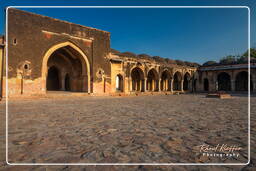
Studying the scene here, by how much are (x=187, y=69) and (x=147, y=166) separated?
98.2 ft

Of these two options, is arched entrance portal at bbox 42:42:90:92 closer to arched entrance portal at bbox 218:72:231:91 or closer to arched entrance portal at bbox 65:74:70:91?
arched entrance portal at bbox 65:74:70:91

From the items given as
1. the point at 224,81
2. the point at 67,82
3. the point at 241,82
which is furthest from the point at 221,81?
the point at 67,82

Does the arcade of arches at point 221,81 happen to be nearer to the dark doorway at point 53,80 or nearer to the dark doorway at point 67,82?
the dark doorway at point 67,82

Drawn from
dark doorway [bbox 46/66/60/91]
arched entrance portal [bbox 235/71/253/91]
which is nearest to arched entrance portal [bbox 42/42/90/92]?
dark doorway [bbox 46/66/60/91]

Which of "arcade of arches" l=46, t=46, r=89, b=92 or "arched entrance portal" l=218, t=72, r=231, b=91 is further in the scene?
"arched entrance portal" l=218, t=72, r=231, b=91

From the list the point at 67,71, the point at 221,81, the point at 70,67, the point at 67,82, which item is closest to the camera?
the point at 70,67

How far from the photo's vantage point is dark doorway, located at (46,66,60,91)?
786 inches

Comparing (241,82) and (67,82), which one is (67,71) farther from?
(241,82)

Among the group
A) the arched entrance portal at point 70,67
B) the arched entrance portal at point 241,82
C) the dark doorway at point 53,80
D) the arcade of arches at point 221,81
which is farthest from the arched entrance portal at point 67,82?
the arched entrance portal at point 241,82

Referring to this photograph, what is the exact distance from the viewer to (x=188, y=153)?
2.30 meters

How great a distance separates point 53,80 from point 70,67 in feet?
11.0

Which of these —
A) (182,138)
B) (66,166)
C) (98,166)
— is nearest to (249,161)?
(182,138)

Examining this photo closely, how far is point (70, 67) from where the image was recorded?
1897 cm

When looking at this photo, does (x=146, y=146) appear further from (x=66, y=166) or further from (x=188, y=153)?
(x=66, y=166)
